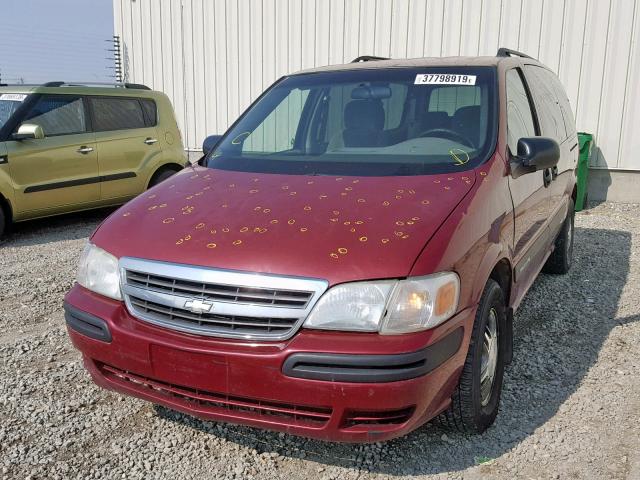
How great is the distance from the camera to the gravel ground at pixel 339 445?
8.69 ft

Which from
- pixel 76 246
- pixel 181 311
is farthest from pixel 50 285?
pixel 181 311

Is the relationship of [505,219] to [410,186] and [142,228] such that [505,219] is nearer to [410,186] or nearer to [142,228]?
[410,186]

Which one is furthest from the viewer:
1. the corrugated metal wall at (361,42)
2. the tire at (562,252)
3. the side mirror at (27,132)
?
the corrugated metal wall at (361,42)

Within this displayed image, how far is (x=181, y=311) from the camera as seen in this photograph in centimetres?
238

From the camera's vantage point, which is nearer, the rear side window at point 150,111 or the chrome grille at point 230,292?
the chrome grille at point 230,292

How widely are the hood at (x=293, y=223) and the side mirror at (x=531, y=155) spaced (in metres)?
0.43

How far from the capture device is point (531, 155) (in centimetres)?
317

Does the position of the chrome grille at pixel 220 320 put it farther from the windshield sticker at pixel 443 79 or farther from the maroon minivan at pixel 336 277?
the windshield sticker at pixel 443 79

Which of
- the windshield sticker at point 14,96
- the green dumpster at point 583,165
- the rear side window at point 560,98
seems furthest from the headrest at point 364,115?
the green dumpster at point 583,165

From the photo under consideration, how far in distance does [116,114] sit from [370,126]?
17.7 feet

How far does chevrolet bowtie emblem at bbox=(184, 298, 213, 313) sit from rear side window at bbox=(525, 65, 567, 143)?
9.15 ft

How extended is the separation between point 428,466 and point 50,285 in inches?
148

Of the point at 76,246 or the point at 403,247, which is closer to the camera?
the point at 403,247

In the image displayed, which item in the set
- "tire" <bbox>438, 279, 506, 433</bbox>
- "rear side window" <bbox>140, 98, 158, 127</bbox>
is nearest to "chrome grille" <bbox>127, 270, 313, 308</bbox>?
"tire" <bbox>438, 279, 506, 433</bbox>
